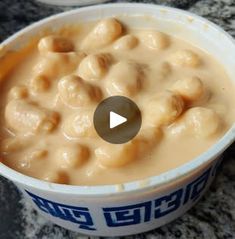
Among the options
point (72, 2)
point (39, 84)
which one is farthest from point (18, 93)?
point (72, 2)

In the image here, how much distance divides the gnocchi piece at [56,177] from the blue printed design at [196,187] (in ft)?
0.57

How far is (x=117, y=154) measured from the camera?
65cm

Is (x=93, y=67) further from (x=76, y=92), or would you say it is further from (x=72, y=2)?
(x=72, y=2)

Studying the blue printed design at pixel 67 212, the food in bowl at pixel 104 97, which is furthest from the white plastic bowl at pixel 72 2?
the blue printed design at pixel 67 212

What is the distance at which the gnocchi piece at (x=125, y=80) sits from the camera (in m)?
0.74

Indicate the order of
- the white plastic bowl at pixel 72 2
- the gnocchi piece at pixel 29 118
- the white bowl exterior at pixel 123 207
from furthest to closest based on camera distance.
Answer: the white plastic bowl at pixel 72 2 → the gnocchi piece at pixel 29 118 → the white bowl exterior at pixel 123 207

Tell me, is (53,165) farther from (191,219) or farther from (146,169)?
(191,219)

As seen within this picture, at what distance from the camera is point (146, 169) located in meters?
0.66

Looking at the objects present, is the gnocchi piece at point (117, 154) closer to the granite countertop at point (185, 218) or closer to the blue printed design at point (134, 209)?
the blue printed design at point (134, 209)

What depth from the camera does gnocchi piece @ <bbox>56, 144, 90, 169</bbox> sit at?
67cm

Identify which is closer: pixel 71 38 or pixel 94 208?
pixel 94 208

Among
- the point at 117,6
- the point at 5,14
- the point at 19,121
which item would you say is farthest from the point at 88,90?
the point at 5,14

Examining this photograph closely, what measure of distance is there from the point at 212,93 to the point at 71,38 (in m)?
0.31

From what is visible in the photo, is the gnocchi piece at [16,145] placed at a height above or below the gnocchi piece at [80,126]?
below
